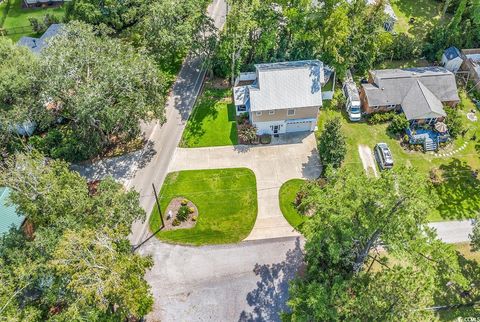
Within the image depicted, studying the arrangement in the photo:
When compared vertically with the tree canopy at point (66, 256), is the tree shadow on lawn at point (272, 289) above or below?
below

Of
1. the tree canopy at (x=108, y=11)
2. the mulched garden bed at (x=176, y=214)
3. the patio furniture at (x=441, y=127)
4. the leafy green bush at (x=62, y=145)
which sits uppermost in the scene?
the tree canopy at (x=108, y=11)

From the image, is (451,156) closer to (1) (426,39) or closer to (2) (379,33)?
(2) (379,33)

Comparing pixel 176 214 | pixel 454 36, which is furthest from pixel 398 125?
pixel 176 214

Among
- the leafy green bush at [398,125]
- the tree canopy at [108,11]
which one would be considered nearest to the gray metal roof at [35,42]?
the tree canopy at [108,11]

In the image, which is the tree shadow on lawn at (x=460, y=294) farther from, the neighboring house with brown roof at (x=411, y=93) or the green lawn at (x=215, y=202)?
the green lawn at (x=215, y=202)

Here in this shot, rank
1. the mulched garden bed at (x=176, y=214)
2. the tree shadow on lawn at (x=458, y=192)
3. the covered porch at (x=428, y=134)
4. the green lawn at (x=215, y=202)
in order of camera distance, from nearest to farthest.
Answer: the green lawn at (x=215, y=202) → the mulched garden bed at (x=176, y=214) → the tree shadow on lawn at (x=458, y=192) → the covered porch at (x=428, y=134)

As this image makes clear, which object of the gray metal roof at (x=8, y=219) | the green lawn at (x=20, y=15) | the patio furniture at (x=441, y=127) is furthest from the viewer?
the green lawn at (x=20, y=15)
